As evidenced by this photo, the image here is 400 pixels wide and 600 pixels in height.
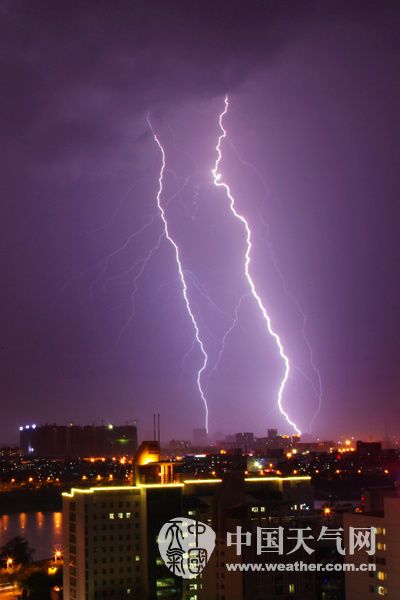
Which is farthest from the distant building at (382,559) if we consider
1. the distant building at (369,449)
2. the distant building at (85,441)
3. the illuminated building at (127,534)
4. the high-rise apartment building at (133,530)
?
the distant building at (85,441)

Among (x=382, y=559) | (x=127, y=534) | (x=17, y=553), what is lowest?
(x=17, y=553)

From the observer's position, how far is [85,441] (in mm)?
69438

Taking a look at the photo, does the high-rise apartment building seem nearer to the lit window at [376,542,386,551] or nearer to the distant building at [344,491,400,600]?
the distant building at [344,491,400,600]

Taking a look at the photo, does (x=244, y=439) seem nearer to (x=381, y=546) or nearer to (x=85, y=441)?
(x=85, y=441)

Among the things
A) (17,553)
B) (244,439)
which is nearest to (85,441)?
(244,439)

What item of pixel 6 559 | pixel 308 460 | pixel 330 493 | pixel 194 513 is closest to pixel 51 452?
pixel 308 460

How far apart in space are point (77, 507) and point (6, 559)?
5865 mm

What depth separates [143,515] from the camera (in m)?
12.4

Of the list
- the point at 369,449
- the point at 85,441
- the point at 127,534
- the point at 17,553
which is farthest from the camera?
the point at 85,441

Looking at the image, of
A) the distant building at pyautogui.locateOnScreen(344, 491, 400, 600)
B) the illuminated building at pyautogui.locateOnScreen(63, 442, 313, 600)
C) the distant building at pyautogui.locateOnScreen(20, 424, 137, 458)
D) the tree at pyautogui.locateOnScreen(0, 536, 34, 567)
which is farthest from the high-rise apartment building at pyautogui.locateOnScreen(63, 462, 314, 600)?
the distant building at pyautogui.locateOnScreen(20, 424, 137, 458)

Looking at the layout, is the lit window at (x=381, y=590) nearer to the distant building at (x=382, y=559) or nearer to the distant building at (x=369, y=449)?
the distant building at (x=382, y=559)

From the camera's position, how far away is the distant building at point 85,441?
6881 cm

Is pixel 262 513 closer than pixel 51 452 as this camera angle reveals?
Yes

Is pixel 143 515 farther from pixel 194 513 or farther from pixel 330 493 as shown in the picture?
pixel 330 493
